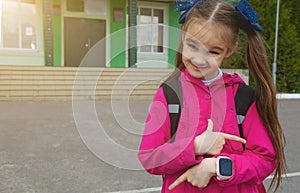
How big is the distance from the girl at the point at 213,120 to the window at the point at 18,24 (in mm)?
12330

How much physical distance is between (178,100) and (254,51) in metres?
0.34

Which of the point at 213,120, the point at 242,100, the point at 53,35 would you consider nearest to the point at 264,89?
the point at 242,100

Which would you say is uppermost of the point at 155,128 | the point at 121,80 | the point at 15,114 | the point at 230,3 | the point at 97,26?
A: the point at 97,26

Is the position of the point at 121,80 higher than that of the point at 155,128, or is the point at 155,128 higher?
the point at 121,80

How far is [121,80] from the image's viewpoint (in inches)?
38.1

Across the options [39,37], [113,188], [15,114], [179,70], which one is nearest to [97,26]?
[39,37]

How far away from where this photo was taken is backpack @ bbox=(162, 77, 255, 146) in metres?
1.09

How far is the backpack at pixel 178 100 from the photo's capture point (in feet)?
3.56

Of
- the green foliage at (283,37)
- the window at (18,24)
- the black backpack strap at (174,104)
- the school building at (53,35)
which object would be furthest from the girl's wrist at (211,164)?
the window at (18,24)

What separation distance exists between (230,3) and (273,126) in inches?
18.3

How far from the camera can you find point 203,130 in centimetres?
108

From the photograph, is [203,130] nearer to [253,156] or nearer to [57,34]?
[253,156]

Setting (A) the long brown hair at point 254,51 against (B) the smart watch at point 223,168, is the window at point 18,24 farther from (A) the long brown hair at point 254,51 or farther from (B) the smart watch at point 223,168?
(B) the smart watch at point 223,168

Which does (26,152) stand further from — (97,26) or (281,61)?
(281,61)
